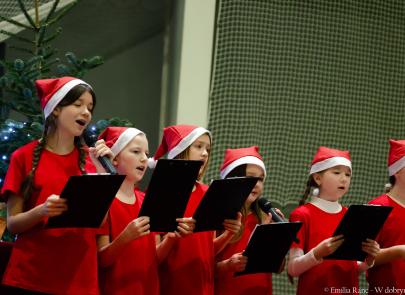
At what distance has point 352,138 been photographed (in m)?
6.02

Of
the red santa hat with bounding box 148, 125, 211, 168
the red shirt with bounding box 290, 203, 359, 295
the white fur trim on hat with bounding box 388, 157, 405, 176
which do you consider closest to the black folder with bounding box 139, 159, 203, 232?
the red santa hat with bounding box 148, 125, 211, 168

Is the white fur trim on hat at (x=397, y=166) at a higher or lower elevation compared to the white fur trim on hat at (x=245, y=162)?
higher

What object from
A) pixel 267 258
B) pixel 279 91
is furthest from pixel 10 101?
pixel 279 91

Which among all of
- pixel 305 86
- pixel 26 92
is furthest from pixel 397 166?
pixel 305 86

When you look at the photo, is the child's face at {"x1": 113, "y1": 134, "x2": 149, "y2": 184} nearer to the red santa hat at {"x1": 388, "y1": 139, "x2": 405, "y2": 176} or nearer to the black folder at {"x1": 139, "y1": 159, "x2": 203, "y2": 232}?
the black folder at {"x1": 139, "y1": 159, "x2": 203, "y2": 232}

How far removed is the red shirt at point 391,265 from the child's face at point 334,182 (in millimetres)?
231

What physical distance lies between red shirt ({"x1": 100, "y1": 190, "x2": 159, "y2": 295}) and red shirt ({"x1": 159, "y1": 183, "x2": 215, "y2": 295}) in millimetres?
201

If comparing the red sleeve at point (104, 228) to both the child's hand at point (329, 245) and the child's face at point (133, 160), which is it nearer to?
the child's face at point (133, 160)

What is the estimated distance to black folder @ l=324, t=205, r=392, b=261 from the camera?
3.06 metres

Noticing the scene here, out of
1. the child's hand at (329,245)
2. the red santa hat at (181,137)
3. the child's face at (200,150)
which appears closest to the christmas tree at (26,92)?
the red santa hat at (181,137)

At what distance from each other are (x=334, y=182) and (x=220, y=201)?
0.91 meters

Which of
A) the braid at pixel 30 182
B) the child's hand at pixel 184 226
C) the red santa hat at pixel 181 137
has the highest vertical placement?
the red santa hat at pixel 181 137

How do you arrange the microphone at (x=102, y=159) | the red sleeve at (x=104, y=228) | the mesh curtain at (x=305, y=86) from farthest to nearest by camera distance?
the mesh curtain at (x=305, y=86), the red sleeve at (x=104, y=228), the microphone at (x=102, y=159)

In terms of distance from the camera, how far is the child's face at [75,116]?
8.81 feet
